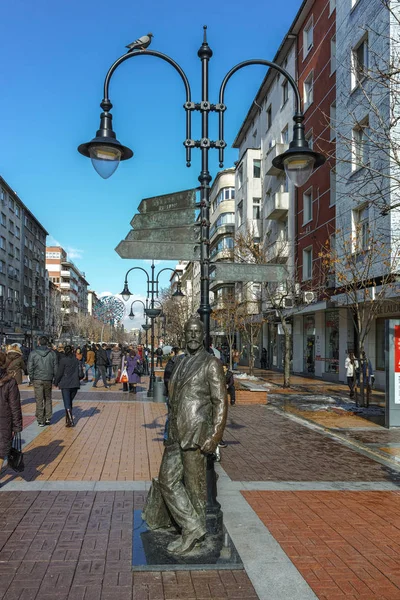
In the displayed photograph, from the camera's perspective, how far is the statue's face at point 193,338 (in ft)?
15.9

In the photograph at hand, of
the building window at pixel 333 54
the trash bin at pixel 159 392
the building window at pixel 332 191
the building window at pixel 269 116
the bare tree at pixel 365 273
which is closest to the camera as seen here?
the bare tree at pixel 365 273

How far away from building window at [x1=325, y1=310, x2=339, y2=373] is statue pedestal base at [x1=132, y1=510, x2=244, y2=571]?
21.9 m

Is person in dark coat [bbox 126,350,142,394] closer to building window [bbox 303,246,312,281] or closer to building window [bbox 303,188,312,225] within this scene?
building window [bbox 303,246,312,281]

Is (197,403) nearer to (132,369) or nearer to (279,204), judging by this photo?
(132,369)

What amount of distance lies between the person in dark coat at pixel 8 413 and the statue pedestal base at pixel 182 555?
221cm

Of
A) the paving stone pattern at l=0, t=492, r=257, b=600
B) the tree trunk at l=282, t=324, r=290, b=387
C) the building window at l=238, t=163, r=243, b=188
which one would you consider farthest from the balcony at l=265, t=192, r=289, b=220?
the paving stone pattern at l=0, t=492, r=257, b=600

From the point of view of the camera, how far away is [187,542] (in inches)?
176

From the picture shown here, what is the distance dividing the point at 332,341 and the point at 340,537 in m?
22.2

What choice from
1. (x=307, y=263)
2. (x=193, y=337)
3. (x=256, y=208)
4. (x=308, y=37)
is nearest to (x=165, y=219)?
(x=193, y=337)

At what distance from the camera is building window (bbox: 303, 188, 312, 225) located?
29.0 m

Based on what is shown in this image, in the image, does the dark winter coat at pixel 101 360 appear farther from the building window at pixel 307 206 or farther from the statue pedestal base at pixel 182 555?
the statue pedestal base at pixel 182 555

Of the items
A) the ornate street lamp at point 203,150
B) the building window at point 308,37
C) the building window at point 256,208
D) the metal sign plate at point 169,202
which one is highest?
the building window at point 308,37

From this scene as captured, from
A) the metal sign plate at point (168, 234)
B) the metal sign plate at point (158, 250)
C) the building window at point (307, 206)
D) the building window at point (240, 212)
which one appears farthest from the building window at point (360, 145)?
the building window at point (240, 212)

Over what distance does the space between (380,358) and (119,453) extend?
16116 mm
